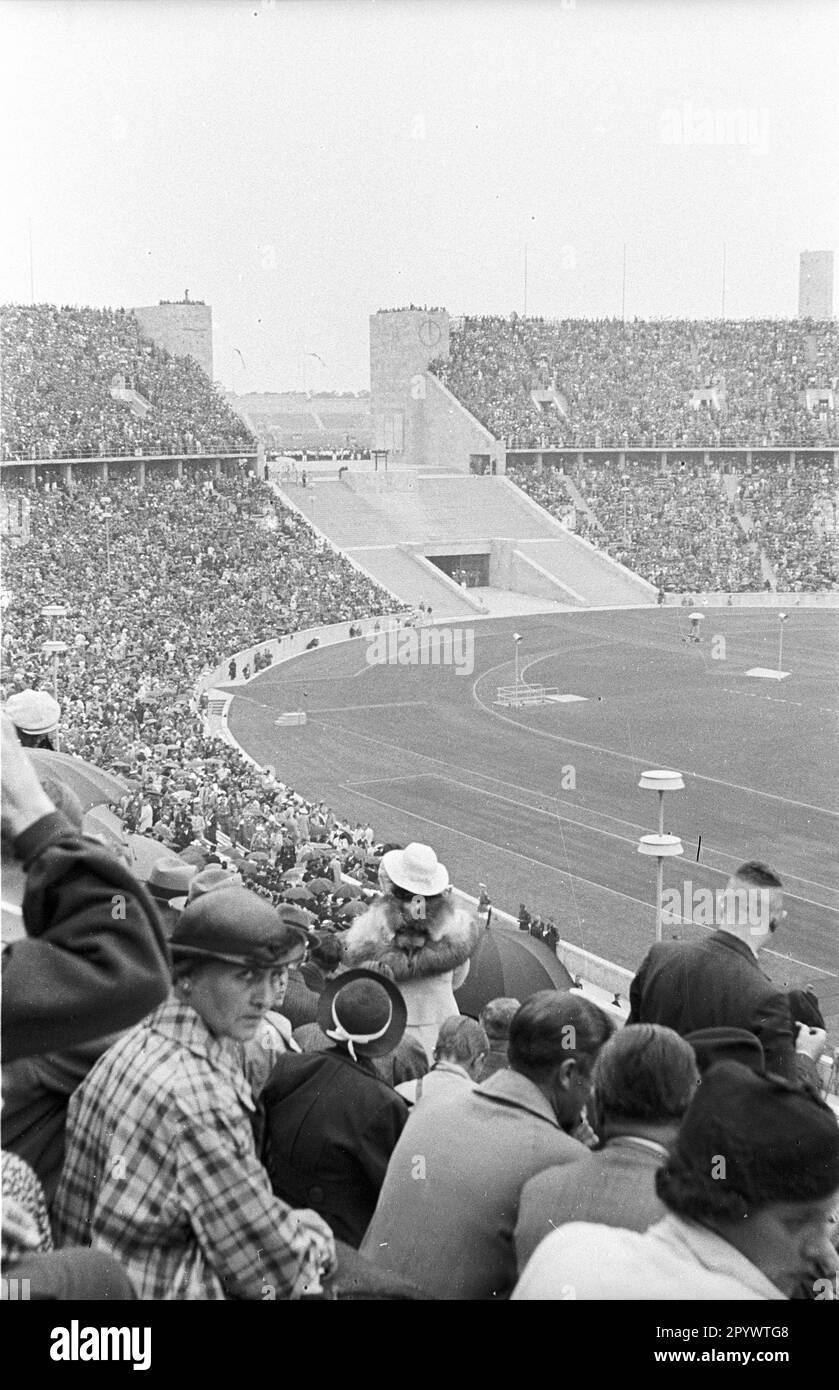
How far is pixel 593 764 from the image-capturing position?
2827 centimetres

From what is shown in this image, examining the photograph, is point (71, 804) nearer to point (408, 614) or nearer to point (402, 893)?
point (402, 893)

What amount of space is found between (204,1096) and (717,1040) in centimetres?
130

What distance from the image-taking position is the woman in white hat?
5.40m

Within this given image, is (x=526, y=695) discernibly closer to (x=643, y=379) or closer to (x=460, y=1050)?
(x=460, y=1050)

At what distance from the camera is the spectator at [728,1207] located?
2.71 m

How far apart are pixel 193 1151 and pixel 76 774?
3523 mm

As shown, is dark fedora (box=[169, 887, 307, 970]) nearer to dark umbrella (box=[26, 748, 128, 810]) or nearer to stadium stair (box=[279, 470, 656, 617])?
dark umbrella (box=[26, 748, 128, 810])

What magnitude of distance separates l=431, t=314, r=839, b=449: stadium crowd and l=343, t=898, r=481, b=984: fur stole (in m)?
63.3

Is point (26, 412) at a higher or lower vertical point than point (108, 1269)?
higher

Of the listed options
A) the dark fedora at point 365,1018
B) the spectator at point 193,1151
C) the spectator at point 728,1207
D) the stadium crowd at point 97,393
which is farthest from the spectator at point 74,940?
the stadium crowd at point 97,393

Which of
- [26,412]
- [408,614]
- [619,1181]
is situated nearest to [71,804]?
[619,1181]

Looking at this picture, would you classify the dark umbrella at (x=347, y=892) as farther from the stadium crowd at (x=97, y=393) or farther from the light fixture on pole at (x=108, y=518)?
the stadium crowd at (x=97, y=393)

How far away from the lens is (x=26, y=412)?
169 ft
